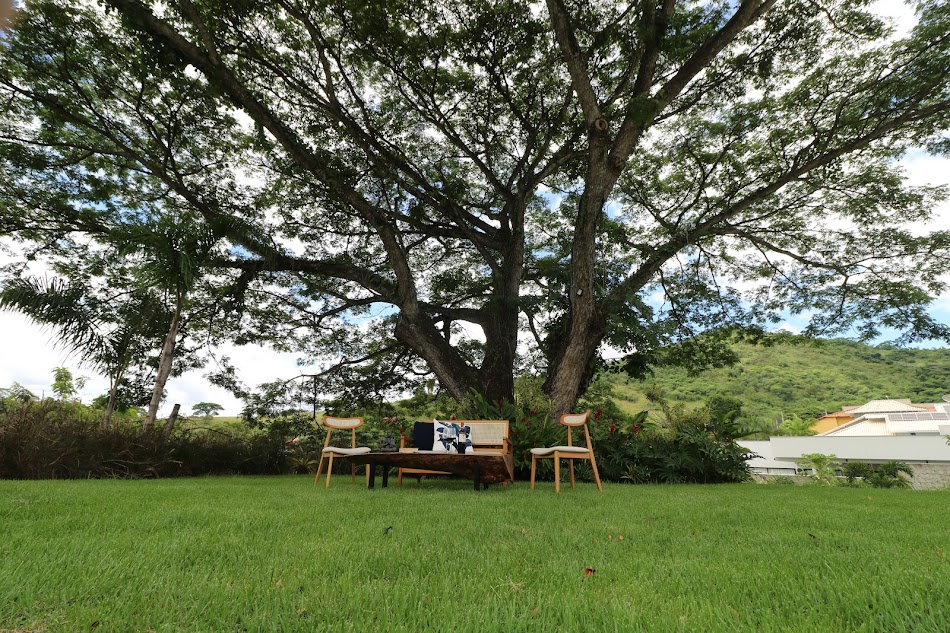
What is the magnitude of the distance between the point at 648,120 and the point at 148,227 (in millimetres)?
8262

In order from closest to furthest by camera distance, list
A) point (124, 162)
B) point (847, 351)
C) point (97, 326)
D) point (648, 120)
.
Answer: point (648, 120), point (97, 326), point (124, 162), point (847, 351)

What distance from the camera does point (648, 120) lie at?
729 cm

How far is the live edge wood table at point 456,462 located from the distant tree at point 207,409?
5199mm

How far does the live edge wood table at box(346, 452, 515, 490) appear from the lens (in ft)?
18.6

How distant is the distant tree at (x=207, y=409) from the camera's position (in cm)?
964

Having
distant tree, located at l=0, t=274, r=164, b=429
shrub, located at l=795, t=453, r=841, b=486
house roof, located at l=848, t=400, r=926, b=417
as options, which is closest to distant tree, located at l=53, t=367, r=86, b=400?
distant tree, located at l=0, t=274, r=164, b=429

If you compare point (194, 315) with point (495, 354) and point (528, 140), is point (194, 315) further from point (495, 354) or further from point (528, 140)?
point (528, 140)

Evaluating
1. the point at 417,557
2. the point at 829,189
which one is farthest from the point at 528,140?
the point at 417,557

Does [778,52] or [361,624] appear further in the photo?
[778,52]

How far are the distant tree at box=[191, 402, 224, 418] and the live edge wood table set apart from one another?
520 cm

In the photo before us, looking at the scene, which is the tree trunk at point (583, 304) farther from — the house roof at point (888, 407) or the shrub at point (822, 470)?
the house roof at point (888, 407)

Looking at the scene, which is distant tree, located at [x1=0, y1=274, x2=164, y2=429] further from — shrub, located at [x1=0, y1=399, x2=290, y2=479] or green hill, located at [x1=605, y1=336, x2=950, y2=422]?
green hill, located at [x1=605, y1=336, x2=950, y2=422]

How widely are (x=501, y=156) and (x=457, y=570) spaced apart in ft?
34.8

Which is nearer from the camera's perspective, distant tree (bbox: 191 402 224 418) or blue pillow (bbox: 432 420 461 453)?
blue pillow (bbox: 432 420 461 453)
